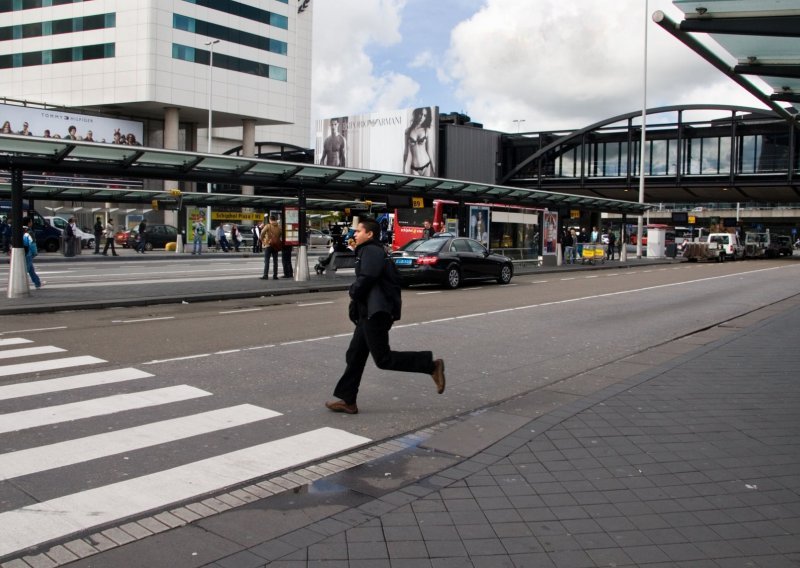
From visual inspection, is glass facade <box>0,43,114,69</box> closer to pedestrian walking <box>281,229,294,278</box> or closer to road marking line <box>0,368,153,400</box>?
pedestrian walking <box>281,229,294,278</box>

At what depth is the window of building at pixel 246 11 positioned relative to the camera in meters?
61.5

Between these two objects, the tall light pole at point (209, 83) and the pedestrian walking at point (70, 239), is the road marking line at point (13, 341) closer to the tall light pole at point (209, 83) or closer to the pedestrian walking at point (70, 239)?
the pedestrian walking at point (70, 239)

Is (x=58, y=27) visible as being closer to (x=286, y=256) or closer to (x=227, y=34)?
(x=227, y=34)

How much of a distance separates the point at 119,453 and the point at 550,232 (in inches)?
1201

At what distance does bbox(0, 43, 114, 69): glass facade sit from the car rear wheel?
1893 inches

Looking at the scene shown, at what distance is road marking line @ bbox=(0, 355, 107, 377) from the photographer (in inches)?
327

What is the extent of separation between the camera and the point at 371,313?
257 inches

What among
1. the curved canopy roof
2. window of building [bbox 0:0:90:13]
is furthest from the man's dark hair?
window of building [bbox 0:0:90:13]

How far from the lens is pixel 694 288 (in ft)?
75.3

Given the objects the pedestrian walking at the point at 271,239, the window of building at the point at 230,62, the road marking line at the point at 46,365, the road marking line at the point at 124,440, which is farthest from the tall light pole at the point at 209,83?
the road marking line at the point at 124,440

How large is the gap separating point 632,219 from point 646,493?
326 feet

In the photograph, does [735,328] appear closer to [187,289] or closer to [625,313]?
[625,313]

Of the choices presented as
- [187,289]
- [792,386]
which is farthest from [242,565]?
[187,289]

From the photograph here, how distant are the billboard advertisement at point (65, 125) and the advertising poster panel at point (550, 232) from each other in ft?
118
